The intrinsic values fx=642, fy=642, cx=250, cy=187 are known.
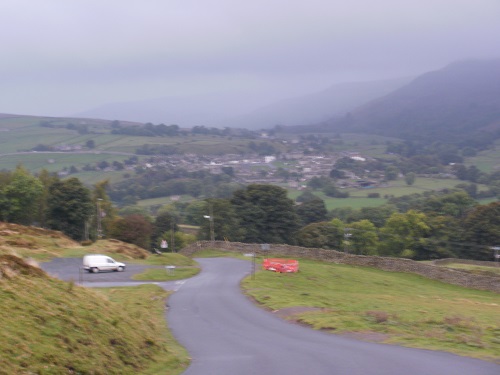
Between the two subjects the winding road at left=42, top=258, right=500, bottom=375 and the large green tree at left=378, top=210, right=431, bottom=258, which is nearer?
the winding road at left=42, top=258, right=500, bottom=375

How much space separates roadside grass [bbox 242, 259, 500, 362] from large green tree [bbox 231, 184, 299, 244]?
3749 centimetres

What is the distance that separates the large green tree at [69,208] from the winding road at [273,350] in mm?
47409

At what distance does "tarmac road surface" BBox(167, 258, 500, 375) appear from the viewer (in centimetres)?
1406

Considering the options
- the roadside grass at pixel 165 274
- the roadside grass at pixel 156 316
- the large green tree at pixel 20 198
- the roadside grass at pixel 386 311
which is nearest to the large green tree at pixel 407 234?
the roadside grass at pixel 386 311

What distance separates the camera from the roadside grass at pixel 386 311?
17984mm

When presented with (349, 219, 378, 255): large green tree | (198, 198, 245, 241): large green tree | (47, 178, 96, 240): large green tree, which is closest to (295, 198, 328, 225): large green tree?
(349, 219, 378, 255): large green tree

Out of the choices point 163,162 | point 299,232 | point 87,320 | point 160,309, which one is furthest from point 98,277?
point 163,162

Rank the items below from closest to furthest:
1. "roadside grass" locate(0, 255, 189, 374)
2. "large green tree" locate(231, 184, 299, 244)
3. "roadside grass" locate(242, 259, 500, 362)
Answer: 1. "roadside grass" locate(0, 255, 189, 374)
2. "roadside grass" locate(242, 259, 500, 362)
3. "large green tree" locate(231, 184, 299, 244)

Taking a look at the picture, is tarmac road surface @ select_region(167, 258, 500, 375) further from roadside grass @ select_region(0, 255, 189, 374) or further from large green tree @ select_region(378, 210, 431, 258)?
large green tree @ select_region(378, 210, 431, 258)

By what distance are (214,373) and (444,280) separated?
124 ft

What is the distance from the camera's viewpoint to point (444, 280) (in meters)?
48.2

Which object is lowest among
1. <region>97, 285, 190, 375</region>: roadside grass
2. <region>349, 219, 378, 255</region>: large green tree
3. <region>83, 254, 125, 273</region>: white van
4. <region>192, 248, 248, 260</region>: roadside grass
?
<region>349, 219, 378, 255</region>: large green tree

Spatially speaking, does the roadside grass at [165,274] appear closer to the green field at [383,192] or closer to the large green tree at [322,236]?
the large green tree at [322,236]

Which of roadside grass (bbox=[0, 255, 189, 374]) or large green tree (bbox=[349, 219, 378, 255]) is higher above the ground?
roadside grass (bbox=[0, 255, 189, 374])
